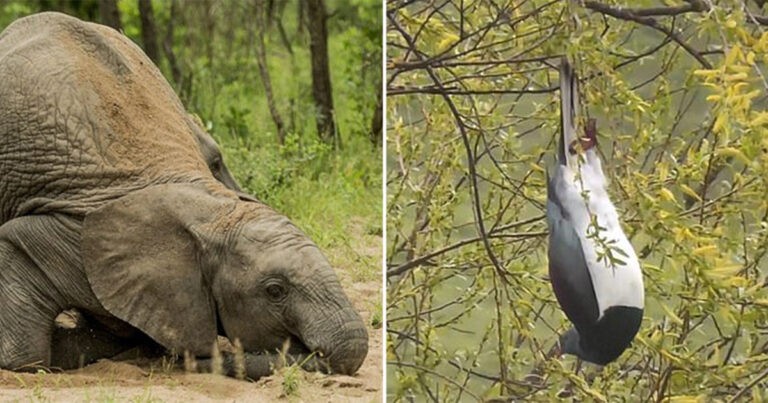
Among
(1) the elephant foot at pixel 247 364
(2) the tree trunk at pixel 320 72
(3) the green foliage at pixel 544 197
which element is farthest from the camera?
(2) the tree trunk at pixel 320 72

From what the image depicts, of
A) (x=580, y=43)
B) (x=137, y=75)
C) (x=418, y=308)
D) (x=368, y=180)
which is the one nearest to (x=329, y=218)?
(x=368, y=180)

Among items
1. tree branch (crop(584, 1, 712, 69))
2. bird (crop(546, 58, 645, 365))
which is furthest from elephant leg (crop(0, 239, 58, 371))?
tree branch (crop(584, 1, 712, 69))

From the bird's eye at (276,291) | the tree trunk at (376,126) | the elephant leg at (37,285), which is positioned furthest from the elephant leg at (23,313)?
the tree trunk at (376,126)

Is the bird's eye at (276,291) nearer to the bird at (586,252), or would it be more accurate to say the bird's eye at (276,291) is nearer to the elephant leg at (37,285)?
the elephant leg at (37,285)

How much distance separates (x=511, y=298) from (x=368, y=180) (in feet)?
9.05

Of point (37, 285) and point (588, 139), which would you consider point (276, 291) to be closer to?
point (37, 285)

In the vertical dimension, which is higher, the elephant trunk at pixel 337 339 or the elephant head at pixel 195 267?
the elephant head at pixel 195 267

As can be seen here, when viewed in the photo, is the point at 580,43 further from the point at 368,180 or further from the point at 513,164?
the point at 368,180

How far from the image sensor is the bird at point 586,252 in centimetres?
306

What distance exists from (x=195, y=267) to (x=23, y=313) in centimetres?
39

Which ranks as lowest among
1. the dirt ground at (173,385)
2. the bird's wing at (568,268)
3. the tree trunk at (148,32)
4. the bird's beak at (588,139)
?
the dirt ground at (173,385)

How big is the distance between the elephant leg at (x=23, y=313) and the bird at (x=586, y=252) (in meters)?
1.37

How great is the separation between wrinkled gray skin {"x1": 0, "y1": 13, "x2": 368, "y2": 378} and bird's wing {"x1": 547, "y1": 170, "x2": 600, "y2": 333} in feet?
2.75

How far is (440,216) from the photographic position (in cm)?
325
